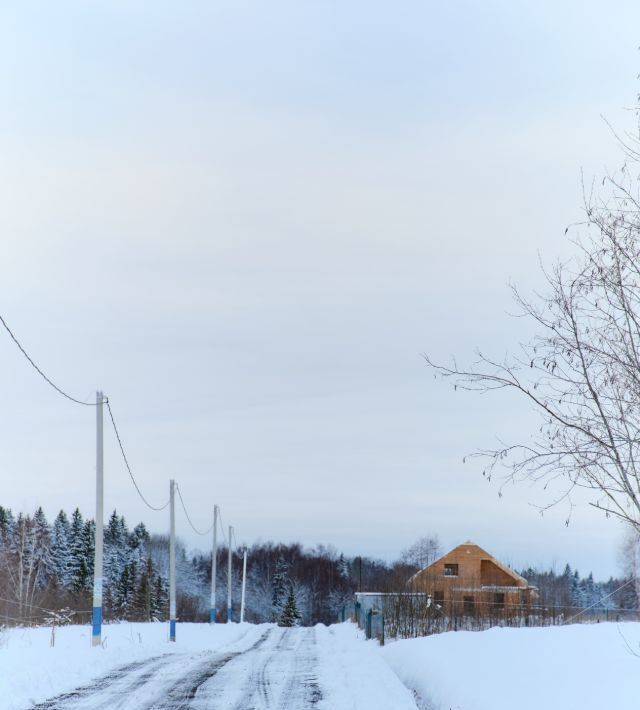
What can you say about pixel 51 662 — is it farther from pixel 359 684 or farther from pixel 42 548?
pixel 42 548

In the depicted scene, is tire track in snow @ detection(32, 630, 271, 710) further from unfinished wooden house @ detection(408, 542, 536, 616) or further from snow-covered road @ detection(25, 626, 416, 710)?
unfinished wooden house @ detection(408, 542, 536, 616)

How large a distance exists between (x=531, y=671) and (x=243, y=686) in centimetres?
540

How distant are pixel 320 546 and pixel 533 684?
165m

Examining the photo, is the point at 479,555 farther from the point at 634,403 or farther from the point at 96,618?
the point at 634,403

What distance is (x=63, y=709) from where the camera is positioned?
13094 mm

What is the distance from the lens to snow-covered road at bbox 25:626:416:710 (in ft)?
45.3

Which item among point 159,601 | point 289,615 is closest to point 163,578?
point 159,601

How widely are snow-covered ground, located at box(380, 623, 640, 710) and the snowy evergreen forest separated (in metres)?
19.5

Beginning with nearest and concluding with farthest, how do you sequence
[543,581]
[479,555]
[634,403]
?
[634,403] < [479,555] < [543,581]

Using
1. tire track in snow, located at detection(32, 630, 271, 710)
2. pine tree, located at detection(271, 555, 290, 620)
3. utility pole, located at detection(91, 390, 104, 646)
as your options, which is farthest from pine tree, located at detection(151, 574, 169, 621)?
tire track in snow, located at detection(32, 630, 271, 710)

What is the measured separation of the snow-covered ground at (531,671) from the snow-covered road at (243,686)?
0.64 metres

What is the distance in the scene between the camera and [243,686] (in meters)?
16.5

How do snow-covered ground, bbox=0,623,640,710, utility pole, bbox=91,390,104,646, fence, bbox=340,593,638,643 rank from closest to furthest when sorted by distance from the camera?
1. snow-covered ground, bbox=0,623,640,710
2. utility pole, bbox=91,390,104,646
3. fence, bbox=340,593,638,643

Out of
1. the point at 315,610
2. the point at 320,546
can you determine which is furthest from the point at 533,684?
the point at 320,546
